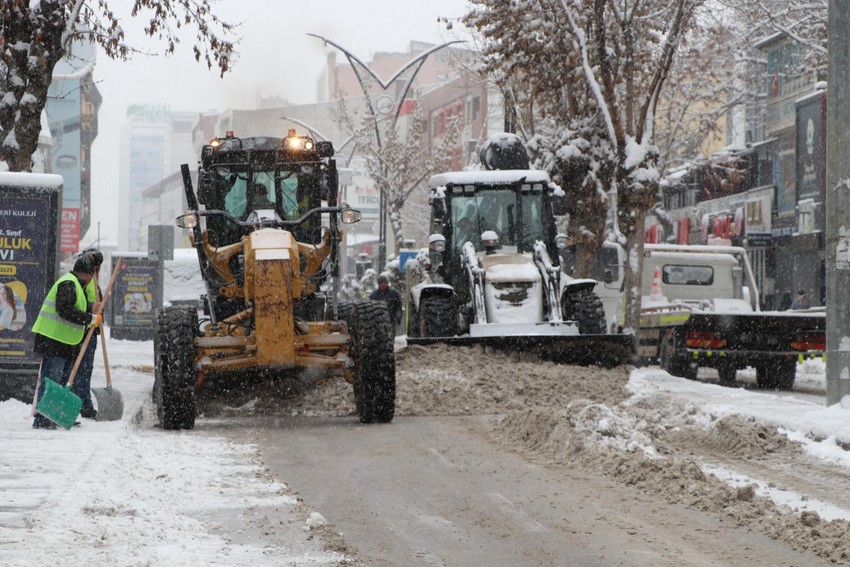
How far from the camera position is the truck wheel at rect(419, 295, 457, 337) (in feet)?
54.1

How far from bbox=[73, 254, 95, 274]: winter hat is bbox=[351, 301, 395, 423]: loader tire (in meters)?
2.44

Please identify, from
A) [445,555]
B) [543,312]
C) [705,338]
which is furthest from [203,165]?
[705,338]

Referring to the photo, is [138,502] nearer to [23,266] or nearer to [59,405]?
[59,405]

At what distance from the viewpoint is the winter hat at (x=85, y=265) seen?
1210 cm

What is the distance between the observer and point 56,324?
38.9 feet

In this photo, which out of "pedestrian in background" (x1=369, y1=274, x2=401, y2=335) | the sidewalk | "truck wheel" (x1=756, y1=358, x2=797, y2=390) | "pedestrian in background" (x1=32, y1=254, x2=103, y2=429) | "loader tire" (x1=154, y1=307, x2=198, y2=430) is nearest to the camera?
the sidewalk

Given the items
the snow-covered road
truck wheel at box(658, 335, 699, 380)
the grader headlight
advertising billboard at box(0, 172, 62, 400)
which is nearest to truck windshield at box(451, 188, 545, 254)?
truck wheel at box(658, 335, 699, 380)

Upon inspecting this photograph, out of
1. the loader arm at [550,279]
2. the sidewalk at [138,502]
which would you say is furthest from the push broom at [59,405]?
the loader arm at [550,279]

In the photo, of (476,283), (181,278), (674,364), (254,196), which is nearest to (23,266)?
(254,196)

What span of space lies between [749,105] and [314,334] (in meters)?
42.8

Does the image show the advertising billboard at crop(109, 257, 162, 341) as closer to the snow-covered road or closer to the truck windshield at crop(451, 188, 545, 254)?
the truck windshield at crop(451, 188, 545, 254)

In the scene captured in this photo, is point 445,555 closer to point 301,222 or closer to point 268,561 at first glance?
point 268,561

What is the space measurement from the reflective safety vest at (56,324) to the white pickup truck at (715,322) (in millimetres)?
9050

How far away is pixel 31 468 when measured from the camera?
28.9ft
